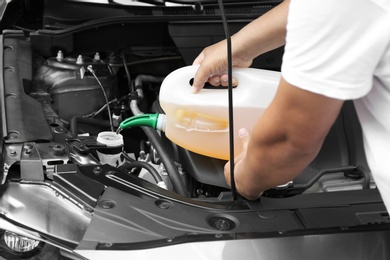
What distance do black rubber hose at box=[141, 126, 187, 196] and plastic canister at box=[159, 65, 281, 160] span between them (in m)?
0.05

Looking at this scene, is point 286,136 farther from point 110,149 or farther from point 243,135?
point 110,149

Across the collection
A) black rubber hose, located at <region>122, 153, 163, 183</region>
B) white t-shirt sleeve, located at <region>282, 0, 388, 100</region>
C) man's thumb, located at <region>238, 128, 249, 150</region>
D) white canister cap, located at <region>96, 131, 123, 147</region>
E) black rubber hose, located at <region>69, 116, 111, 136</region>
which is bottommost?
black rubber hose, located at <region>122, 153, 163, 183</region>

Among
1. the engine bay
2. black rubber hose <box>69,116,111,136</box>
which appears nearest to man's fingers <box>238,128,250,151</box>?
the engine bay

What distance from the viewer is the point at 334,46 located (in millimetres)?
784

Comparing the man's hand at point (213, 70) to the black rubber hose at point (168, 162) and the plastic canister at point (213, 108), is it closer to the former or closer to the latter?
the plastic canister at point (213, 108)

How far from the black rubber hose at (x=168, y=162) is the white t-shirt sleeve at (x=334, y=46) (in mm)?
633

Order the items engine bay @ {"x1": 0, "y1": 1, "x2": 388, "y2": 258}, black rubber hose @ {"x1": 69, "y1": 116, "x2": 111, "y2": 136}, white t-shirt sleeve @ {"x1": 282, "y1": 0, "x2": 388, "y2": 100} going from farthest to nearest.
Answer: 1. black rubber hose @ {"x1": 69, "y1": 116, "x2": 111, "y2": 136}
2. engine bay @ {"x1": 0, "y1": 1, "x2": 388, "y2": 258}
3. white t-shirt sleeve @ {"x1": 282, "y1": 0, "x2": 388, "y2": 100}

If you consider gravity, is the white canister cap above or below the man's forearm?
below

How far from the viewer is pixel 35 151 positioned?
4.30 feet

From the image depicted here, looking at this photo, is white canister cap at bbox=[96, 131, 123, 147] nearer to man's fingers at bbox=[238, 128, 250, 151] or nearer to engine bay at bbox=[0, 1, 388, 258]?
engine bay at bbox=[0, 1, 388, 258]

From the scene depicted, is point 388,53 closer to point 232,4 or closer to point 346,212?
point 346,212

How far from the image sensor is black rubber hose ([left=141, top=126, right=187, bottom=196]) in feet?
4.61

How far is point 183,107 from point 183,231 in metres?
0.46

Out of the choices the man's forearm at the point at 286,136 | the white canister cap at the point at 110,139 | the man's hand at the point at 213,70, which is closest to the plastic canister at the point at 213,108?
the man's hand at the point at 213,70
